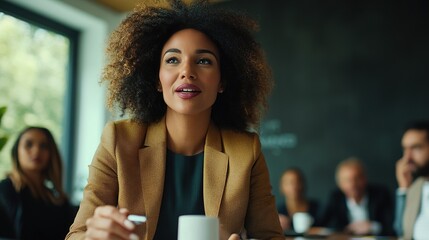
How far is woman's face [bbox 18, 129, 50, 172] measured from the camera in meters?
3.17

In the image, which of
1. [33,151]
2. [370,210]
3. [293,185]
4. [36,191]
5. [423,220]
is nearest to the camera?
[423,220]

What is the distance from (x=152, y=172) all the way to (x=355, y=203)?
3.26 metres

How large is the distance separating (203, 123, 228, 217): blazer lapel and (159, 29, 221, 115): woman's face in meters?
0.11

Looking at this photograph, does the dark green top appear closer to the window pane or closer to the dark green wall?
the window pane

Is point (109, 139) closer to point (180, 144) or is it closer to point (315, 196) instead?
point (180, 144)

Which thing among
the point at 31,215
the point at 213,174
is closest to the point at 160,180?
the point at 213,174

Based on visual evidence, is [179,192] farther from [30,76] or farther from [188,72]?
[30,76]

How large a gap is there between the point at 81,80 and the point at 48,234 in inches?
99.8

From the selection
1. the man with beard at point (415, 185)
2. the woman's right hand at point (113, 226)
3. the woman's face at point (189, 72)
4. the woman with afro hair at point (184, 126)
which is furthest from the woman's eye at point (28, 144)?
the woman's right hand at point (113, 226)

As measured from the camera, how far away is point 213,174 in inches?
56.2

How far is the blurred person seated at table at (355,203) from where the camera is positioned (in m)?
4.24

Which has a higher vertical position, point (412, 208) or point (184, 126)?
→ point (184, 126)

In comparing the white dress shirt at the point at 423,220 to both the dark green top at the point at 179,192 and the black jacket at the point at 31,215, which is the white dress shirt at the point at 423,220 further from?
the black jacket at the point at 31,215

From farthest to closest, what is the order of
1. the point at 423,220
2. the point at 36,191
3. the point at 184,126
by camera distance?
the point at 36,191, the point at 423,220, the point at 184,126
